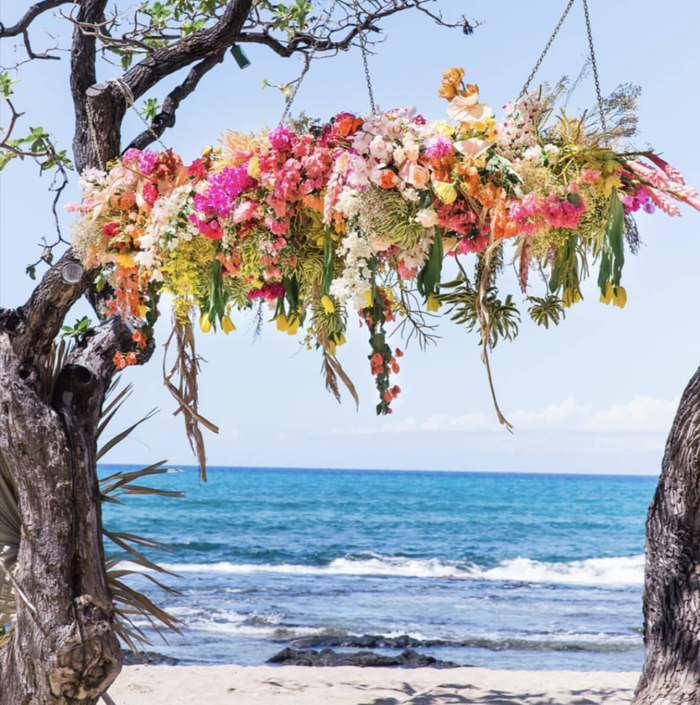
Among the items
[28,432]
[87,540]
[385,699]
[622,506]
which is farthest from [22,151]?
[622,506]

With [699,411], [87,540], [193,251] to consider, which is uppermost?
[193,251]

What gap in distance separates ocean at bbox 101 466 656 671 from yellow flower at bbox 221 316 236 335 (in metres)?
1.20

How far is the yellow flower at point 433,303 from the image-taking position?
8.65 ft

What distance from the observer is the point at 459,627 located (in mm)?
9977

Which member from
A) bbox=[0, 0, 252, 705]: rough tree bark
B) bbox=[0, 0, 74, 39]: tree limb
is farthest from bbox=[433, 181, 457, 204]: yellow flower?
bbox=[0, 0, 74, 39]: tree limb

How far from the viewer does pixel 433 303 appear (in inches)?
104

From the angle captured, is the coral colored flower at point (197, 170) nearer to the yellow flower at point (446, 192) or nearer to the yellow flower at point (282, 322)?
the yellow flower at point (282, 322)

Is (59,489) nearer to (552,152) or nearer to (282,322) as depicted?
(282,322)

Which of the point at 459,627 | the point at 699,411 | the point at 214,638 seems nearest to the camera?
the point at 699,411

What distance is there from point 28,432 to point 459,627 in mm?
7538

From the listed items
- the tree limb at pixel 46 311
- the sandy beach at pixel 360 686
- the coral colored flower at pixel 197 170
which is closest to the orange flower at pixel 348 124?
the coral colored flower at pixel 197 170

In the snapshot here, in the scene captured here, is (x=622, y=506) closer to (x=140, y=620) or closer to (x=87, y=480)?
(x=140, y=620)

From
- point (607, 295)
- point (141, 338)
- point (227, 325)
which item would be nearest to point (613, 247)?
point (607, 295)

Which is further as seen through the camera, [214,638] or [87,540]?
[214,638]
